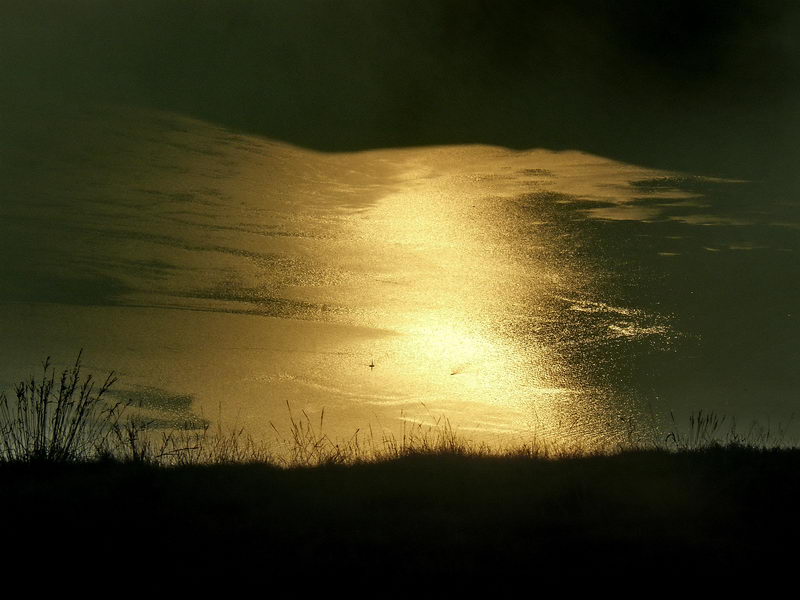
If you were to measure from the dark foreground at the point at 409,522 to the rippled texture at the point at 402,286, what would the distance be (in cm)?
205

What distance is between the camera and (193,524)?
7.88 feet

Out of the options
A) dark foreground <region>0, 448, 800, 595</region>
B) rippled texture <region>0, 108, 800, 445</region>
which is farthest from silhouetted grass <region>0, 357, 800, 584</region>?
rippled texture <region>0, 108, 800, 445</region>

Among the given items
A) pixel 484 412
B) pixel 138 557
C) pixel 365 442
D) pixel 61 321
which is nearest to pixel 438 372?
pixel 484 412

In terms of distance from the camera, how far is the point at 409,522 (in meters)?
2.43

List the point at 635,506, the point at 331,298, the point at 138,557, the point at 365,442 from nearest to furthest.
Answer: the point at 138,557, the point at 635,506, the point at 365,442, the point at 331,298

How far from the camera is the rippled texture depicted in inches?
224

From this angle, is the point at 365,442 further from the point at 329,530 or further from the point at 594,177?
the point at 594,177

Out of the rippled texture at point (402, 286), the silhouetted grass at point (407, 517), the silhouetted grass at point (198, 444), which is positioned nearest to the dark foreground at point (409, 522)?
the silhouetted grass at point (407, 517)

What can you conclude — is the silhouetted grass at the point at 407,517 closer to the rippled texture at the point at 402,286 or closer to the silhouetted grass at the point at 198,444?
the silhouetted grass at the point at 198,444

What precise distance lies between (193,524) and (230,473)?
534 mm

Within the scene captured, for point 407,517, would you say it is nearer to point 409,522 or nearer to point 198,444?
point 409,522

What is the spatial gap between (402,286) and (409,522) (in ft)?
18.0

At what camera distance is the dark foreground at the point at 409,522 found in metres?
2.18

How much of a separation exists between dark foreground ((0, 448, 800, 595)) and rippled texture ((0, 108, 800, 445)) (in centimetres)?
205
